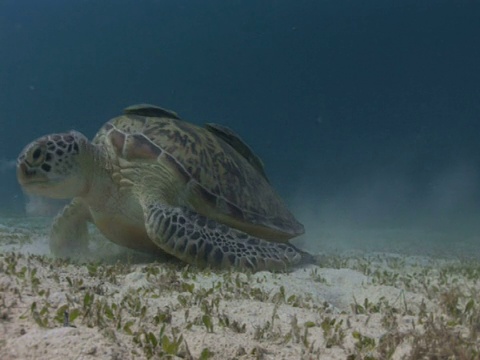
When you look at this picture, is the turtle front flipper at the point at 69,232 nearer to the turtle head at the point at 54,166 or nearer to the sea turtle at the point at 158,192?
the sea turtle at the point at 158,192

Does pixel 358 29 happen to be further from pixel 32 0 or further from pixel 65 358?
pixel 65 358

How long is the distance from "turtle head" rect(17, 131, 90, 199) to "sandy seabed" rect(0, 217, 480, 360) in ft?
4.17

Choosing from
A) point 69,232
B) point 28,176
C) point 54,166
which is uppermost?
point 54,166

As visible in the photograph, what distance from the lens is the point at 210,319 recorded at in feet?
7.56

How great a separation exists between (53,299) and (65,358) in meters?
0.77

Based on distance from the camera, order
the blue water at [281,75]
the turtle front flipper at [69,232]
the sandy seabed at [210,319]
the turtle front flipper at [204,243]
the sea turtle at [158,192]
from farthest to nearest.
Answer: the blue water at [281,75], the turtle front flipper at [69,232], the sea turtle at [158,192], the turtle front flipper at [204,243], the sandy seabed at [210,319]

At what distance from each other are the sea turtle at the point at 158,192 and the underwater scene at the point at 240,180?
0.02 metres

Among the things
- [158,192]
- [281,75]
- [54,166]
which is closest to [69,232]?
[54,166]

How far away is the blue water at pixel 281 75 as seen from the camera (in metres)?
79.2

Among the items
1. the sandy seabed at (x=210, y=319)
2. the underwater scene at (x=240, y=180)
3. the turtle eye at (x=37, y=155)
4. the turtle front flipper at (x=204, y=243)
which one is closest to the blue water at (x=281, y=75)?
the underwater scene at (x=240, y=180)

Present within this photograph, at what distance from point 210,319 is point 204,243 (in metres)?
2.08

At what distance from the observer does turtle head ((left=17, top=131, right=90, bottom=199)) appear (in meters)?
4.56

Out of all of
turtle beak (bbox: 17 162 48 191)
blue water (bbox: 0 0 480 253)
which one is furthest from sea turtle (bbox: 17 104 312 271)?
blue water (bbox: 0 0 480 253)

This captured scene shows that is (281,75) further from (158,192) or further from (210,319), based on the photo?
(210,319)
